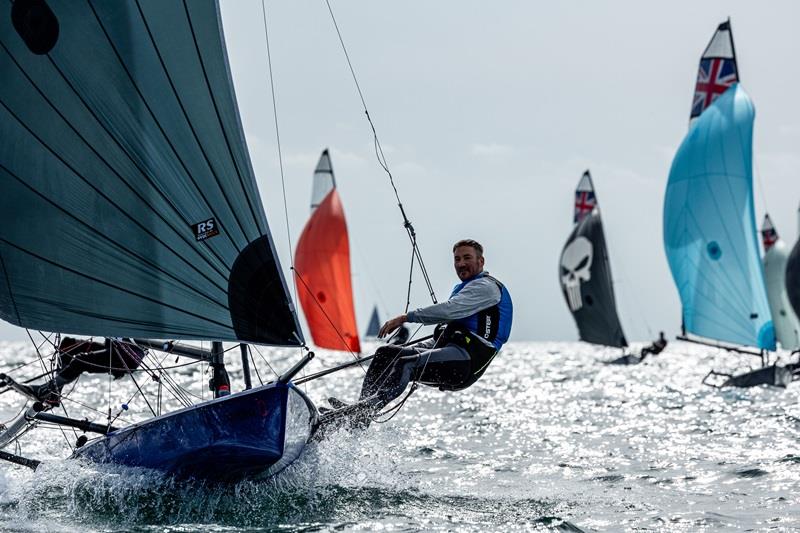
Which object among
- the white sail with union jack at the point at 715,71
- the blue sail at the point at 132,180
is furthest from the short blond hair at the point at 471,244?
the white sail with union jack at the point at 715,71

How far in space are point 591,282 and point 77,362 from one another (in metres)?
25.3

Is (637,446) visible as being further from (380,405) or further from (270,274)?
(270,274)

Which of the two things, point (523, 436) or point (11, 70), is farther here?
point (523, 436)

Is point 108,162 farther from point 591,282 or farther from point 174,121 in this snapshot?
point 591,282

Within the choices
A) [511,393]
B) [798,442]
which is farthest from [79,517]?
[511,393]

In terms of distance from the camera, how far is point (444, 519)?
18.9 ft

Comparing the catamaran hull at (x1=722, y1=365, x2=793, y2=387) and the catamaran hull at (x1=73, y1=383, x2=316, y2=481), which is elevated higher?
the catamaran hull at (x1=73, y1=383, x2=316, y2=481)

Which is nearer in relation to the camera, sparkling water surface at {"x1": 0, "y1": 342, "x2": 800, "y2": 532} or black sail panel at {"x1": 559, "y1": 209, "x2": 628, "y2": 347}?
sparkling water surface at {"x1": 0, "y1": 342, "x2": 800, "y2": 532}

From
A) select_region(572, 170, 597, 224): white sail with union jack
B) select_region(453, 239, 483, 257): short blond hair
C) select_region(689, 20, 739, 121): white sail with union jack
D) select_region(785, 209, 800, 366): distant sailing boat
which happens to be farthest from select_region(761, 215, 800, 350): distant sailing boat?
select_region(453, 239, 483, 257): short blond hair

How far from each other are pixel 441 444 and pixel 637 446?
1.97 metres

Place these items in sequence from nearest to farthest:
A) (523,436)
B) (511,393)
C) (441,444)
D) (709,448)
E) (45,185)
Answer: (45,185) < (709,448) < (441,444) < (523,436) < (511,393)

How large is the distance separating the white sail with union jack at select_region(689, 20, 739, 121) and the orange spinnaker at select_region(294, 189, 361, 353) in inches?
322

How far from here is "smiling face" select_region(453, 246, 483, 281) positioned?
6.46m

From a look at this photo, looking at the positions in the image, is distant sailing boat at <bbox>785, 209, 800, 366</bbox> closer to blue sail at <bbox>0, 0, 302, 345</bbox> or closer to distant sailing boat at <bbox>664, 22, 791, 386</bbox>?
distant sailing boat at <bbox>664, 22, 791, 386</bbox>
